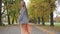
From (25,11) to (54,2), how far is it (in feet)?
89.9

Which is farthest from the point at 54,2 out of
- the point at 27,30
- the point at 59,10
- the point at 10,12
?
the point at 27,30

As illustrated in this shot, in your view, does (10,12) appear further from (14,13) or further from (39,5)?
(39,5)

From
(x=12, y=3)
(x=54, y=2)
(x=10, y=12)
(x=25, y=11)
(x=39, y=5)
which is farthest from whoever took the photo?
(x=10, y=12)

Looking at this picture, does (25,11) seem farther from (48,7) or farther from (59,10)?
(59,10)

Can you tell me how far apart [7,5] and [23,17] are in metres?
30.6

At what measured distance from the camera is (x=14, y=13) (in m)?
54.8

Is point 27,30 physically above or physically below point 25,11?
below

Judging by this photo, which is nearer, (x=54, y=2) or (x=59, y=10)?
(x=54, y=2)

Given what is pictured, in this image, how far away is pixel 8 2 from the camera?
41406mm

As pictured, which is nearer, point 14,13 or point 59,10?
point 59,10

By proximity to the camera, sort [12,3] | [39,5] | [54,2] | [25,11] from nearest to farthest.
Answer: [25,11], [54,2], [39,5], [12,3]

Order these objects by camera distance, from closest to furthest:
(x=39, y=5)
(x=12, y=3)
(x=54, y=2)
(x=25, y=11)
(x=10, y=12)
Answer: (x=25, y=11) → (x=54, y=2) → (x=39, y=5) → (x=12, y=3) → (x=10, y=12)

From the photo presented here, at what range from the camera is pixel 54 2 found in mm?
36562

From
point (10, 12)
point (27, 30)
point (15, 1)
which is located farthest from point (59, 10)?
point (27, 30)
